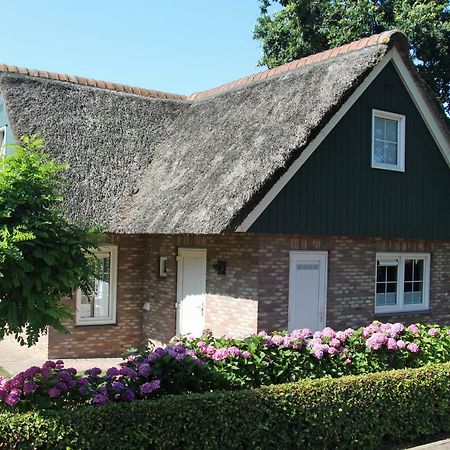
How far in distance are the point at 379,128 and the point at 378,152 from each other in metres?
0.52

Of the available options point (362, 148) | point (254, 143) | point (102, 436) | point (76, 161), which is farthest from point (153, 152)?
point (102, 436)

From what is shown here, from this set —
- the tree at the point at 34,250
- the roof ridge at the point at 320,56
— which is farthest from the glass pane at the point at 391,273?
the tree at the point at 34,250

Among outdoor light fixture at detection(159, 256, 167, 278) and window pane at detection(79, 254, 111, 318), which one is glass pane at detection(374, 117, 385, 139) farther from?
window pane at detection(79, 254, 111, 318)

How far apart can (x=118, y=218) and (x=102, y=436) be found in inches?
305

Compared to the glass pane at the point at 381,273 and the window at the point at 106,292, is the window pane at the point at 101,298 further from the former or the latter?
the glass pane at the point at 381,273

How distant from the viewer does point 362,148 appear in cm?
1281

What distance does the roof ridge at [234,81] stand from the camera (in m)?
12.7

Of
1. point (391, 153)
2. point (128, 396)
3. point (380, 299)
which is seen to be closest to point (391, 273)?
point (380, 299)

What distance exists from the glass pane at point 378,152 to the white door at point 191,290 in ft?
14.2


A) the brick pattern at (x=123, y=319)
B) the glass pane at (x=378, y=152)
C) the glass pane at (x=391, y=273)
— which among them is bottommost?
the brick pattern at (x=123, y=319)

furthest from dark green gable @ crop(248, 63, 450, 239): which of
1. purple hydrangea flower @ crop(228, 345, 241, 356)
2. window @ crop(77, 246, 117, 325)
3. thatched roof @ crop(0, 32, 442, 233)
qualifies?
window @ crop(77, 246, 117, 325)

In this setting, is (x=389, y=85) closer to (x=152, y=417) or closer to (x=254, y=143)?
(x=254, y=143)

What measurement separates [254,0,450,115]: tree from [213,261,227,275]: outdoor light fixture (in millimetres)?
13799

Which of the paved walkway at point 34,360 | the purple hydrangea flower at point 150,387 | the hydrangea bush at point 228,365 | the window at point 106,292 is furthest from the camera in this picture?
the window at point 106,292
